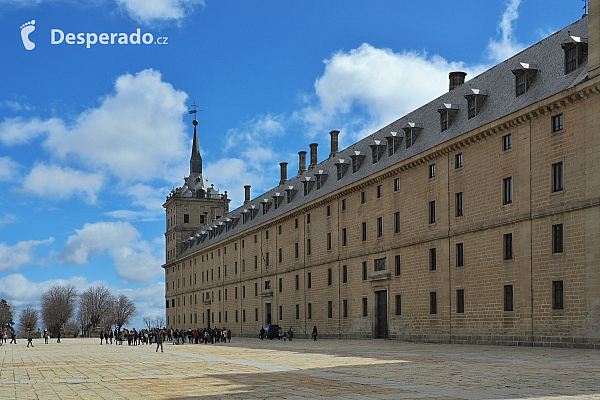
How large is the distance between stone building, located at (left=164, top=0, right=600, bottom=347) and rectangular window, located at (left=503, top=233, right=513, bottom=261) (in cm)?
6

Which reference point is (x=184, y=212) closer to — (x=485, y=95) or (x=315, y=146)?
(x=315, y=146)

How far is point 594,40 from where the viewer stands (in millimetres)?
32719

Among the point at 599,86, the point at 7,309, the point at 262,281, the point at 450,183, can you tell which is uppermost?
the point at 599,86

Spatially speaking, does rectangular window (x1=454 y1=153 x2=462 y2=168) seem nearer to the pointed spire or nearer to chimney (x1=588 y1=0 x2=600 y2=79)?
chimney (x1=588 y1=0 x2=600 y2=79)

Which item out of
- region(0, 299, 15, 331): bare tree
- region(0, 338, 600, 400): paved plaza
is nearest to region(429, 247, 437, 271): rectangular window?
region(0, 338, 600, 400): paved plaza

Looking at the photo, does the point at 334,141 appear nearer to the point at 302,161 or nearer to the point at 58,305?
the point at 302,161

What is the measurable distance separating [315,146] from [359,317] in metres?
31.0

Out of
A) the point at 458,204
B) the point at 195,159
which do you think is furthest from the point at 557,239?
the point at 195,159

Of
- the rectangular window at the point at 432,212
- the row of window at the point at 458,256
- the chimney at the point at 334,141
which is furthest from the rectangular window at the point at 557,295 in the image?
the chimney at the point at 334,141

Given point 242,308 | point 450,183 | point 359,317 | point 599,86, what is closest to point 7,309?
point 242,308

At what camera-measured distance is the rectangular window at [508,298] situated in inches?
1459

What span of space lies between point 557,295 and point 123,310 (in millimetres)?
166779

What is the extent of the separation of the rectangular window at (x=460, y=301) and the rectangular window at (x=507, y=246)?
4.39 metres

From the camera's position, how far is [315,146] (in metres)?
81.2
